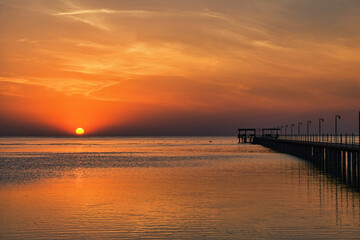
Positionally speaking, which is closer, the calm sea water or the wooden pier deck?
the calm sea water

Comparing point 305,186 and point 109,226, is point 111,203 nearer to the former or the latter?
point 109,226

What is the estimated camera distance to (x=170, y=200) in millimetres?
28484

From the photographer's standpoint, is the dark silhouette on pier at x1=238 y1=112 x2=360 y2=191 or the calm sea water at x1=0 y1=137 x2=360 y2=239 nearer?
the calm sea water at x1=0 y1=137 x2=360 y2=239

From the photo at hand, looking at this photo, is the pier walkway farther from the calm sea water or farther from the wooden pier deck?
the calm sea water

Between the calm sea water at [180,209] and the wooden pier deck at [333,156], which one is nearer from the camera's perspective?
the calm sea water at [180,209]

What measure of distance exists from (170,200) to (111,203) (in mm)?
3436

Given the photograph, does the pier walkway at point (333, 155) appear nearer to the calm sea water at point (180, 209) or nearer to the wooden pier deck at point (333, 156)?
the wooden pier deck at point (333, 156)

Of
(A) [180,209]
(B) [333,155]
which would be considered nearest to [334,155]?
(B) [333,155]

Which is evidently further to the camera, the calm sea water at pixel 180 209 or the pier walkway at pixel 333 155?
the pier walkway at pixel 333 155

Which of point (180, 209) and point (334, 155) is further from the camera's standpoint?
point (334, 155)

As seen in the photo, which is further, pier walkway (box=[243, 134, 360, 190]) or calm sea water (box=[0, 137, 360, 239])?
pier walkway (box=[243, 134, 360, 190])

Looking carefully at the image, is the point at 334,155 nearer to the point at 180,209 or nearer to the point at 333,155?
the point at 333,155

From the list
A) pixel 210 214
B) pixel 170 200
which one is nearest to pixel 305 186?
pixel 170 200

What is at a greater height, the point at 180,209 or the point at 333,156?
the point at 333,156
